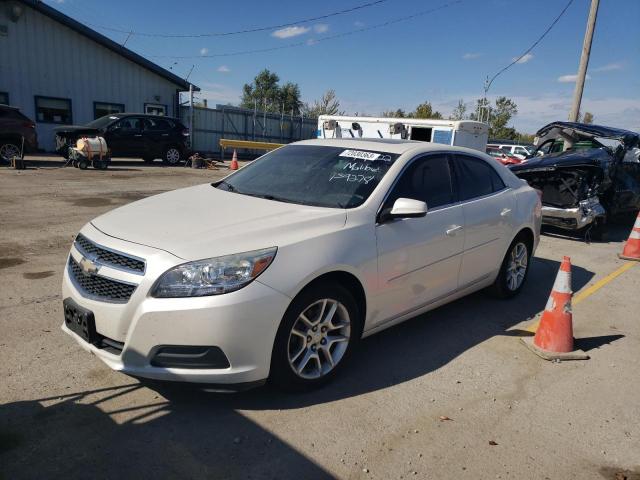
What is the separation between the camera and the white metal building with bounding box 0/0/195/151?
18578mm

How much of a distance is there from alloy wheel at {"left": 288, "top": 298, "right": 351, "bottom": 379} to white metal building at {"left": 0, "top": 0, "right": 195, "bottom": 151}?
66.1 ft

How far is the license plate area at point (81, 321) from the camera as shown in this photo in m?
2.88

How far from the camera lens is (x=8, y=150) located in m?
14.3

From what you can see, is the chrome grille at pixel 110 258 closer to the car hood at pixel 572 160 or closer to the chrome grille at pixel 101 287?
the chrome grille at pixel 101 287

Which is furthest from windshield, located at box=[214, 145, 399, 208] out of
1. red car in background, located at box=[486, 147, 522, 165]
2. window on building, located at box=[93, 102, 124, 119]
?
red car in background, located at box=[486, 147, 522, 165]

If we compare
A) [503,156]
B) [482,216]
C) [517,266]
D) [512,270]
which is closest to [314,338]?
[482,216]

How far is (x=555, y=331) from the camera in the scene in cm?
409

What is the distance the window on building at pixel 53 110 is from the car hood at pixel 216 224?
1895 cm

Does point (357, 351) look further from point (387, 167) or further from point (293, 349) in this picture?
point (387, 167)

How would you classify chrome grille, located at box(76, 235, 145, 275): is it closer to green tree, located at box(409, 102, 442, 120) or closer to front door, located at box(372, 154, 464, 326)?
front door, located at box(372, 154, 464, 326)

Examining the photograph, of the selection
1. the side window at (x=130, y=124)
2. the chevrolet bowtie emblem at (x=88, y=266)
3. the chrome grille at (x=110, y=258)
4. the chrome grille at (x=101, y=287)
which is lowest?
the chrome grille at (x=101, y=287)

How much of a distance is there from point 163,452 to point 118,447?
0.24m

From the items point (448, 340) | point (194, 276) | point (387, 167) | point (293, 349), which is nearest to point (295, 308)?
point (293, 349)

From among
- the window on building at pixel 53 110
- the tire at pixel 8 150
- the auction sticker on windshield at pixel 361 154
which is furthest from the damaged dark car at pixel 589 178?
the window on building at pixel 53 110
